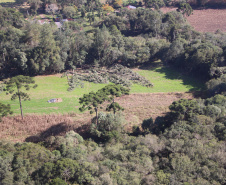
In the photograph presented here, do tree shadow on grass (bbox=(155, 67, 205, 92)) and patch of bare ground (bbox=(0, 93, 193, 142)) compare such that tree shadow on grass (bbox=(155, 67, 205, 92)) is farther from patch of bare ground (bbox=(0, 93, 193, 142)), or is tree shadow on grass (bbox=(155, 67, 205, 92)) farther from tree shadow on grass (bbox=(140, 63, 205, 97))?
patch of bare ground (bbox=(0, 93, 193, 142))

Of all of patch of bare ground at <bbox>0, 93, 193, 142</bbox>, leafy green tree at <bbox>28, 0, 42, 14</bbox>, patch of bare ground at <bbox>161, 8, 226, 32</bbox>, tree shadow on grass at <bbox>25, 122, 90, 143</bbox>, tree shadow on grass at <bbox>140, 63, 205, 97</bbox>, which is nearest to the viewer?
tree shadow on grass at <bbox>25, 122, 90, 143</bbox>

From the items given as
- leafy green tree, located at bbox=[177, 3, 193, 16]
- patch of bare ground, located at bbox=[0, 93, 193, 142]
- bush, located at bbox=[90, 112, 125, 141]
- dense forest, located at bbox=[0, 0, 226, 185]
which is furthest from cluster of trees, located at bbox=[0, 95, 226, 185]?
leafy green tree, located at bbox=[177, 3, 193, 16]

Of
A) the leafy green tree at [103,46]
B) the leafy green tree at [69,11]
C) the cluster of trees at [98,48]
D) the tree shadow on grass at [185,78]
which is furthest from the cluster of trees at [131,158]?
the leafy green tree at [69,11]

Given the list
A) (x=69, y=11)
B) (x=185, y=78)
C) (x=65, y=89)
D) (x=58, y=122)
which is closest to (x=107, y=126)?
(x=58, y=122)

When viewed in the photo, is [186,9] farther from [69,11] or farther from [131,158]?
[131,158]

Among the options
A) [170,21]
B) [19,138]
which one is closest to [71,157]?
[19,138]

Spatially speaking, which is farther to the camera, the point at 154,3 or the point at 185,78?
the point at 154,3
